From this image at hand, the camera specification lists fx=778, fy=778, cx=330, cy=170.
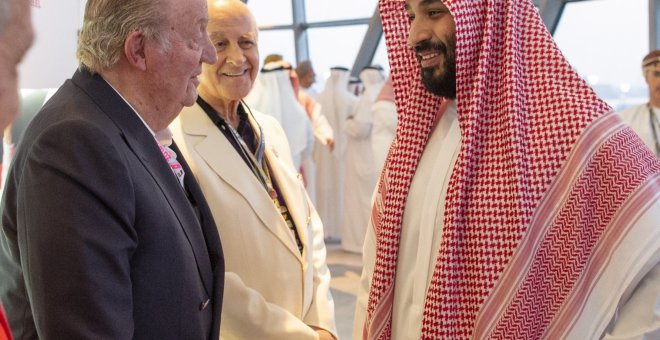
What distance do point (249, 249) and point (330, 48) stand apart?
9.42 m

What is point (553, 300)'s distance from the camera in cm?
176

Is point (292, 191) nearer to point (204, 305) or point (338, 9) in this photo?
point (204, 305)

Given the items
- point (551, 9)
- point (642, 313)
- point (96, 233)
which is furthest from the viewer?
point (551, 9)

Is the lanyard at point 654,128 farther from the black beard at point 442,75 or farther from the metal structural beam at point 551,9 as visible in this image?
the metal structural beam at point 551,9

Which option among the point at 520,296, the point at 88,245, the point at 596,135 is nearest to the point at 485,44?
the point at 596,135

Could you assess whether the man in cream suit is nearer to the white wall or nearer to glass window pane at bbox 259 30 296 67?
the white wall

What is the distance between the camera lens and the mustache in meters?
1.98

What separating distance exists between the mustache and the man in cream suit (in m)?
0.57

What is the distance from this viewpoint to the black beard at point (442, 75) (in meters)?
1.97

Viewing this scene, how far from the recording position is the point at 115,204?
1382mm

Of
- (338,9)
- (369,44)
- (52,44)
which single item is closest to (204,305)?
(52,44)

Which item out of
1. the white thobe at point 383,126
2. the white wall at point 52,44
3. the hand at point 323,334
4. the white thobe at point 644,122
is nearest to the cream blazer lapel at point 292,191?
the hand at point 323,334

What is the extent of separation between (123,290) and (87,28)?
58 cm

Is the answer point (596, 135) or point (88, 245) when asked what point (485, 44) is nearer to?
point (596, 135)
